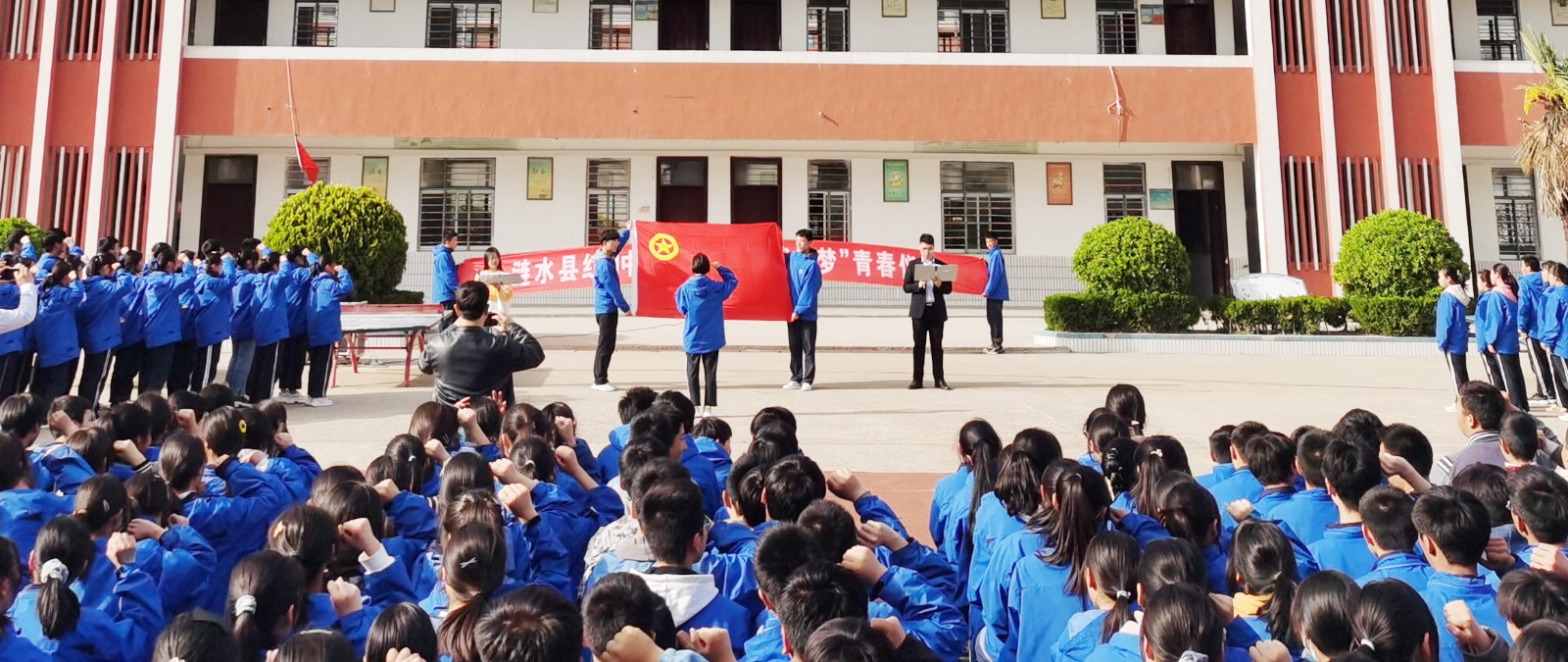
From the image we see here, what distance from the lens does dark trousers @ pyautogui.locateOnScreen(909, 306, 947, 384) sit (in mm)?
10586

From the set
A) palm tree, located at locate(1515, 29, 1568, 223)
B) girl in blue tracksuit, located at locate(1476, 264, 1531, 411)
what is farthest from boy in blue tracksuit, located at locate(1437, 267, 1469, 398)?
palm tree, located at locate(1515, 29, 1568, 223)

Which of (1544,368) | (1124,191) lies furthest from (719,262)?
(1124,191)

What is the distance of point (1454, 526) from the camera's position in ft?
9.52

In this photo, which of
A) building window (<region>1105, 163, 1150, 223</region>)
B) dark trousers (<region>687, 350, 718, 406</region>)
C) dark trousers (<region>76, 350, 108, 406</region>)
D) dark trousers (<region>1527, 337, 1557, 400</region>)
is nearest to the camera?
dark trousers (<region>76, 350, 108, 406</region>)

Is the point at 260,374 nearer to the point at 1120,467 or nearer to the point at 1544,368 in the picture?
the point at 1120,467

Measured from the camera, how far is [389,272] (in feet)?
49.6

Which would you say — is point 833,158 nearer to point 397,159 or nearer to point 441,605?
point 397,159

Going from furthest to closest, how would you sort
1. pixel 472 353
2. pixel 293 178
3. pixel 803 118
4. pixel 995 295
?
1. pixel 293 178
2. pixel 803 118
3. pixel 995 295
4. pixel 472 353

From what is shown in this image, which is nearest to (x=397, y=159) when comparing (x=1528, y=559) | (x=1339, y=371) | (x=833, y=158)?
(x=833, y=158)

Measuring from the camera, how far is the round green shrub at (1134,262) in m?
15.5

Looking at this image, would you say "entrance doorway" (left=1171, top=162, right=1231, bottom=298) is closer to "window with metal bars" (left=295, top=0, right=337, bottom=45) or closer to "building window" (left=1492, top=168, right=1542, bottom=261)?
"building window" (left=1492, top=168, right=1542, bottom=261)

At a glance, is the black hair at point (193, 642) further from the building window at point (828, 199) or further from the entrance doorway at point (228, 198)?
the entrance doorway at point (228, 198)

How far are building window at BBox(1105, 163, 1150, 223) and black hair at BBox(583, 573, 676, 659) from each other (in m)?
19.5

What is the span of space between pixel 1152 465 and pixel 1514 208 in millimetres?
21710
